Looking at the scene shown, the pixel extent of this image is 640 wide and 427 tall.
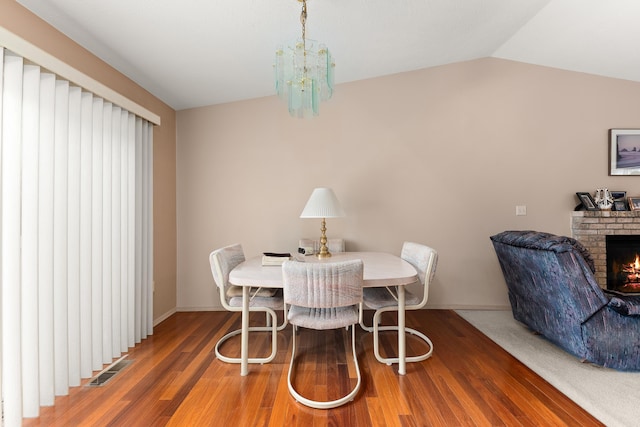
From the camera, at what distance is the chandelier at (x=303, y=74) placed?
6.59 ft

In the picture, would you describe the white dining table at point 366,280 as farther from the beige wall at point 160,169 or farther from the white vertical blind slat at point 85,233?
the beige wall at point 160,169

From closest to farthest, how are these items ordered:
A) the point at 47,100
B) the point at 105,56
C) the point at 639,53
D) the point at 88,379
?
the point at 47,100
the point at 88,379
the point at 105,56
the point at 639,53

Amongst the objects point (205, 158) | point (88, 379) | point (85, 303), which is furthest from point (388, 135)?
point (88, 379)

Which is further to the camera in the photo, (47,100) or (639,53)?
(639,53)

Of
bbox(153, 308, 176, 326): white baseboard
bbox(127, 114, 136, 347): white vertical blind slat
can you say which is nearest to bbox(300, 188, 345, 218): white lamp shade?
bbox(127, 114, 136, 347): white vertical blind slat

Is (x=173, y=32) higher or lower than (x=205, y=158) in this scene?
higher

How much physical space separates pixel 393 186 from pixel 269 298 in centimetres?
191

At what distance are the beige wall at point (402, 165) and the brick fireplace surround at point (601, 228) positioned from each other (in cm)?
57

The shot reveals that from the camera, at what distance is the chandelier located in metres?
2.01

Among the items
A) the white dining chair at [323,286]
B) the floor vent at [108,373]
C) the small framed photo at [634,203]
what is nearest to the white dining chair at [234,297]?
the white dining chair at [323,286]

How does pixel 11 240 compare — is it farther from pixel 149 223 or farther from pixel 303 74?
pixel 303 74

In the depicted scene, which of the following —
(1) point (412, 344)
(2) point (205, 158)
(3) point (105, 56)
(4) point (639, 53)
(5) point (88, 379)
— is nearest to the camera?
(5) point (88, 379)

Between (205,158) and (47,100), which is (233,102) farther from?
(47,100)

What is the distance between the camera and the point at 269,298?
237cm
